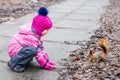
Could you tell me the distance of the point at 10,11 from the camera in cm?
957

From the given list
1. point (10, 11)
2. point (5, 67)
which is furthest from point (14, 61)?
point (10, 11)

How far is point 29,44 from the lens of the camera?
14.9ft

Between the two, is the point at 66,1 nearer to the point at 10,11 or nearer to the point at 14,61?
the point at 10,11

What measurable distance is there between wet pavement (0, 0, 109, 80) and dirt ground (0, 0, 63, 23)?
0.36 m

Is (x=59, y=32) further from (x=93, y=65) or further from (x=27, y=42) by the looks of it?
(x=27, y=42)

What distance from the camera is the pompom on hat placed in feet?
14.8

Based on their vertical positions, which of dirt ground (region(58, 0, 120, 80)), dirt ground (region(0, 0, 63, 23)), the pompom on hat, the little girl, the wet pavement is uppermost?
the pompom on hat

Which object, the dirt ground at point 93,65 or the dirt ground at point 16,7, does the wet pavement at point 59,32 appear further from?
the dirt ground at point 16,7

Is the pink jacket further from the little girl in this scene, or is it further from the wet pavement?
the wet pavement

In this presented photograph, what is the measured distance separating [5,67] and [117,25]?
4.09 meters

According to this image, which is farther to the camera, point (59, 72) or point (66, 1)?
point (66, 1)

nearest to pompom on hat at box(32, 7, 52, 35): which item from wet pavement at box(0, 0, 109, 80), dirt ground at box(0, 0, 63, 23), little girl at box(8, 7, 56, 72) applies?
little girl at box(8, 7, 56, 72)

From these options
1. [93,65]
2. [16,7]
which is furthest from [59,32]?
[16,7]

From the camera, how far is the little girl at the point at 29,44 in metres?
4.50
